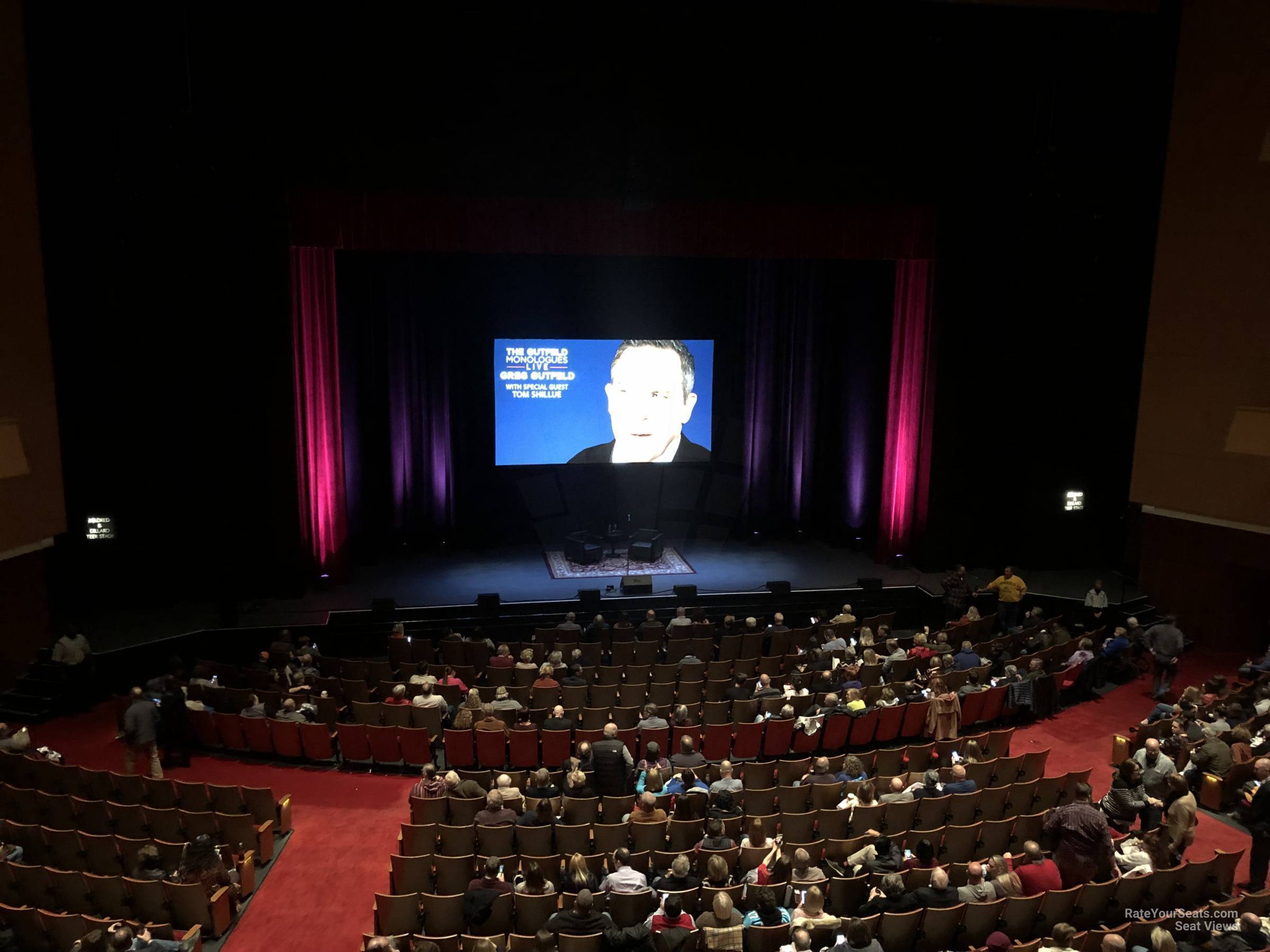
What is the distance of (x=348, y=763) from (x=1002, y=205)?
45.4 feet

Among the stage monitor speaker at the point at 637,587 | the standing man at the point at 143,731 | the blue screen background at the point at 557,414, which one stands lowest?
the standing man at the point at 143,731

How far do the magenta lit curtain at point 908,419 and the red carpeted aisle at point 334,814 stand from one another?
5.15 m

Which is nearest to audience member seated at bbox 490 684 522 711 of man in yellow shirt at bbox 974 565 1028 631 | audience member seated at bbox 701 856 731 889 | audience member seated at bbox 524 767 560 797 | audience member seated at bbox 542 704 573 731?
audience member seated at bbox 542 704 573 731

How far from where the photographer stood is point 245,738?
11.4 m

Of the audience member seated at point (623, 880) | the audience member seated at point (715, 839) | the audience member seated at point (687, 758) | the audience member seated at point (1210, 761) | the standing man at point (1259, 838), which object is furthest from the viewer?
the audience member seated at point (1210, 761)

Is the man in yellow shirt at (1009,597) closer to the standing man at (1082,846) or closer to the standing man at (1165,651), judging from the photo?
the standing man at (1165,651)

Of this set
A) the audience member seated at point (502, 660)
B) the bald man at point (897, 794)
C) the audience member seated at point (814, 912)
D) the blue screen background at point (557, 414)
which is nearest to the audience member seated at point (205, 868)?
the audience member seated at point (814, 912)

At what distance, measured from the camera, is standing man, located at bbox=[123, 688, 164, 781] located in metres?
10.6

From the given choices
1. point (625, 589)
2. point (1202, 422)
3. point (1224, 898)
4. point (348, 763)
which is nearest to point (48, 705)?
point (348, 763)

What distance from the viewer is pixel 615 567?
17734 millimetres

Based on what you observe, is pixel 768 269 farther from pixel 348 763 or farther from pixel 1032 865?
pixel 1032 865

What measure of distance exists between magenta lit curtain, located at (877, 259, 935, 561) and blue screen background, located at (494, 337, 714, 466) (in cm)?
521

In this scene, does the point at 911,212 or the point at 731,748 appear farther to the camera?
the point at 911,212

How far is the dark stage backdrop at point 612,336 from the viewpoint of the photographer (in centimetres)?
1820
